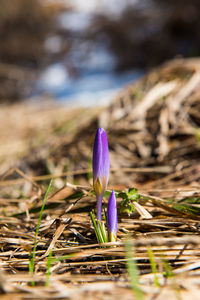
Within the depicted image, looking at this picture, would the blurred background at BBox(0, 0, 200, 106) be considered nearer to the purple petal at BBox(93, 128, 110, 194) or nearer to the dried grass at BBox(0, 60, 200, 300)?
the dried grass at BBox(0, 60, 200, 300)

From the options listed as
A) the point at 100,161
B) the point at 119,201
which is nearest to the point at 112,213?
the point at 100,161

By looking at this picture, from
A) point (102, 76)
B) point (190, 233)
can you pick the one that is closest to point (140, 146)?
point (190, 233)

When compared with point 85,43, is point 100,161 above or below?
below

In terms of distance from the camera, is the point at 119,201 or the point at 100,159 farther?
the point at 119,201

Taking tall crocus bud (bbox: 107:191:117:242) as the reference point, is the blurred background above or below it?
above

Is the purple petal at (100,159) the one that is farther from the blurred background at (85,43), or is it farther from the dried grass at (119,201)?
the blurred background at (85,43)

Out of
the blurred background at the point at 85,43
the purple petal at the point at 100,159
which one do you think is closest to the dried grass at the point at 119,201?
the purple petal at the point at 100,159

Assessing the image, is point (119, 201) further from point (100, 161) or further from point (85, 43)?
point (85, 43)

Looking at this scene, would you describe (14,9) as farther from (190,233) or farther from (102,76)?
(190,233)

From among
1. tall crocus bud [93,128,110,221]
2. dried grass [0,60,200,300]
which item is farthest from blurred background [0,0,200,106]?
tall crocus bud [93,128,110,221]
